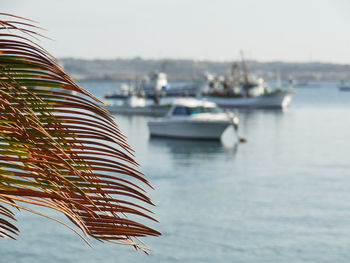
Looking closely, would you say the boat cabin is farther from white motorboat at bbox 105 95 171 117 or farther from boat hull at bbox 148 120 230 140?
white motorboat at bbox 105 95 171 117

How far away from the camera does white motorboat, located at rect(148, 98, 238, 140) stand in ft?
129

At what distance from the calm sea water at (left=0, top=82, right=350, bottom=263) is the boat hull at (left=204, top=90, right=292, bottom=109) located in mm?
45821

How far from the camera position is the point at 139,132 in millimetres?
52375

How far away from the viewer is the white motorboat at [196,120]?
39219 mm

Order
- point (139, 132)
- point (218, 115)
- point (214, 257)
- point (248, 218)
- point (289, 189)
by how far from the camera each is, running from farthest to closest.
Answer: point (139, 132) → point (218, 115) → point (289, 189) → point (248, 218) → point (214, 257)

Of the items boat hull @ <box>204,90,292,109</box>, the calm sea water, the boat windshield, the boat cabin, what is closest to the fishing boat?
boat hull @ <box>204,90,292,109</box>

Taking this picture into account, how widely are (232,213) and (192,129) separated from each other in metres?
20.0

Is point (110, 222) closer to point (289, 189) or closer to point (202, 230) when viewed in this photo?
point (202, 230)

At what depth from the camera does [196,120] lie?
39719 mm

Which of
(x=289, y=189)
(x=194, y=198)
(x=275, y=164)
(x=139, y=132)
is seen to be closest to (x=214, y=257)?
(x=194, y=198)

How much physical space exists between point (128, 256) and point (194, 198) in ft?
25.4

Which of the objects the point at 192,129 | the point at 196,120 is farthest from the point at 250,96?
the point at 196,120

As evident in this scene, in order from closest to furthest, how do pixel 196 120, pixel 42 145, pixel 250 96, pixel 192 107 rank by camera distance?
pixel 42 145, pixel 192 107, pixel 196 120, pixel 250 96

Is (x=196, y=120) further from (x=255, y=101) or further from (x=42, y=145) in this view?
(x=255, y=101)
